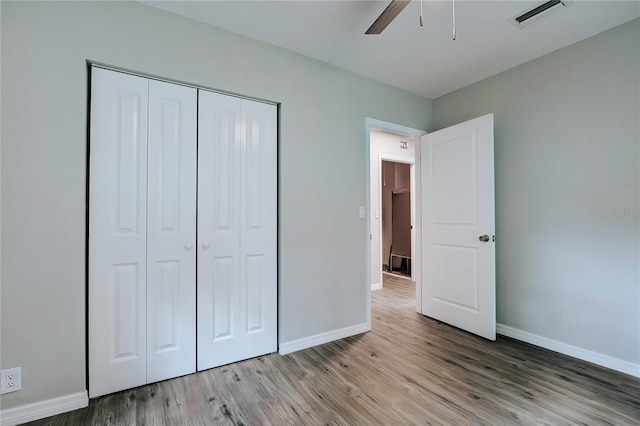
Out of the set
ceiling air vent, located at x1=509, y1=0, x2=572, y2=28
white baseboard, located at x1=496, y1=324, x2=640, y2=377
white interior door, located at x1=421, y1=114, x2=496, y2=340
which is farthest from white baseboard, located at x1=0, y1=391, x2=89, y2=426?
ceiling air vent, located at x1=509, y1=0, x2=572, y2=28

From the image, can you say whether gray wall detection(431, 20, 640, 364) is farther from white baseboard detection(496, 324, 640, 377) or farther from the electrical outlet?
the electrical outlet

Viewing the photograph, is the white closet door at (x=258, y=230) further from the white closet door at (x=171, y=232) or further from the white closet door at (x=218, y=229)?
the white closet door at (x=171, y=232)

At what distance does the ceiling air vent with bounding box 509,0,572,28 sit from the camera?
1.87 meters

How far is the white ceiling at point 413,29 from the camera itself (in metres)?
1.89

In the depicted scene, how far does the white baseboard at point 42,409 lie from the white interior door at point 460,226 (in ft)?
10.2

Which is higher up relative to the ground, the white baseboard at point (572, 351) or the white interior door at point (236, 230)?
the white interior door at point (236, 230)

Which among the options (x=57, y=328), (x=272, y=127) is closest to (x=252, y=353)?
(x=57, y=328)

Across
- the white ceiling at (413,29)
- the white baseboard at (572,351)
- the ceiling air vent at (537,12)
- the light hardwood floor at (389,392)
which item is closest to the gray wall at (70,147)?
the white ceiling at (413,29)

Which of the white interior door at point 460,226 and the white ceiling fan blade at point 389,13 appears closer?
the white ceiling fan blade at point 389,13

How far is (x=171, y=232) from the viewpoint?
1.97 metres

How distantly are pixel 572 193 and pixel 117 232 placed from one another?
137 inches

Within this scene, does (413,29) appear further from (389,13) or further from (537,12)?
(537,12)

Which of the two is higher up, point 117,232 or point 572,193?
point 572,193

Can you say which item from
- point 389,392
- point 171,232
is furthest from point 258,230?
point 389,392
